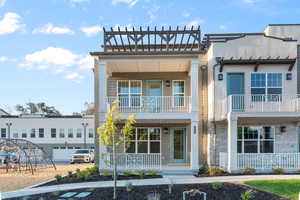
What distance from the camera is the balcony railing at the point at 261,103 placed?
1255 cm

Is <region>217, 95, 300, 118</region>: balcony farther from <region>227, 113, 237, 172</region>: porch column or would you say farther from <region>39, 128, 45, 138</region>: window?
<region>39, 128, 45, 138</region>: window

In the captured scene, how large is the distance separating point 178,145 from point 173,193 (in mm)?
7060

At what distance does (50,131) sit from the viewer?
32062 millimetres

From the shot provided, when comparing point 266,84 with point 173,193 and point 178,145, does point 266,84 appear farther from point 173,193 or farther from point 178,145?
point 173,193

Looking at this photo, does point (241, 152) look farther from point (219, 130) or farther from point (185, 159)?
point (185, 159)

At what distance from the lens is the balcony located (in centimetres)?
1253

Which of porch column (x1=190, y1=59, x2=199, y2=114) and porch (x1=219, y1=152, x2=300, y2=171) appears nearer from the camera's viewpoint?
porch (x1=219, y1=152, x2=300, y2=171)

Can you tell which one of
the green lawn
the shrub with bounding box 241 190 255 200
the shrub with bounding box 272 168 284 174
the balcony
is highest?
the balcony

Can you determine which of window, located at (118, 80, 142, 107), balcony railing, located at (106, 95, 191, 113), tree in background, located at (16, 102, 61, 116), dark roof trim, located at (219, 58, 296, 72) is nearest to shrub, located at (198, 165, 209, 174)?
balcony railing, located at (106, 95, 191, 113)

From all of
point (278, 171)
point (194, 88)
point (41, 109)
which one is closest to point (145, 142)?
point (194, 88)

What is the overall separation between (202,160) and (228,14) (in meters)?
8.36

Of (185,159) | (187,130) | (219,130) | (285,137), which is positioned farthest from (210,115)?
(285,137)

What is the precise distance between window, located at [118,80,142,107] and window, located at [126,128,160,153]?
1.78 meters

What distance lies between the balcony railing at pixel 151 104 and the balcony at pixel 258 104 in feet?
7.38
